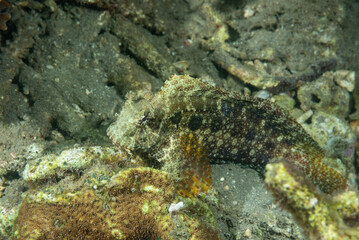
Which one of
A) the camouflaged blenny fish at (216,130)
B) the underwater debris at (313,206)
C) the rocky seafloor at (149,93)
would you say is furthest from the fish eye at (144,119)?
the underwater debris at (313,206)

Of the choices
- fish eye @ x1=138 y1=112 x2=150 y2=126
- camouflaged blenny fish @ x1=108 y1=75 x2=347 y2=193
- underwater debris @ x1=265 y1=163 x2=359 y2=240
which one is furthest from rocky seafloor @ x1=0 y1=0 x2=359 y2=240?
fish eye @ x1=138 y1=112 x2=150 y2=126

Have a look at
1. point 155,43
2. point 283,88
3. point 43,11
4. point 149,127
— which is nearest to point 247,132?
point 149,127

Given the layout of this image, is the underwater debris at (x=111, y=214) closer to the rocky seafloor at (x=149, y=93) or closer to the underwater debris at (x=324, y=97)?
the rocky seafloor at (x=149, y=93)

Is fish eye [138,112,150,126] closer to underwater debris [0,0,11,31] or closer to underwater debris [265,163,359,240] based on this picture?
underwater debris [265,163,359,240]

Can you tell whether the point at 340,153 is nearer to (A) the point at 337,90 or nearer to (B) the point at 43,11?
(A) the point at 337,90

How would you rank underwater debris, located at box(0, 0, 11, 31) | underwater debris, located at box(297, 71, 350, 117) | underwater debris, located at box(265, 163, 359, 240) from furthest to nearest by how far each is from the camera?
underwater debris, located at box(297, 71, 350, 117) → underwater debris, located at box(0, 0, 11, 31) → underwater debris, located at box(265, 163, 359, 240)
